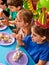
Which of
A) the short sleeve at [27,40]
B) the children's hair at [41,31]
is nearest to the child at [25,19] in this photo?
the short sleeve at [27,40]

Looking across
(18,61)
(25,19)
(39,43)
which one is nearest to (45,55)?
(39,43)

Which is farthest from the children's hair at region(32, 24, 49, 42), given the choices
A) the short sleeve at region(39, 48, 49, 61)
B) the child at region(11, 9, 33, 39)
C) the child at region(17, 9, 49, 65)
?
the child at region(11, 9, 33, 39)

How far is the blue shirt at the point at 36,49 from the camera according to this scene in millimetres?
1598

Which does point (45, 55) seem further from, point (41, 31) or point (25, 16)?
point (25, 16)

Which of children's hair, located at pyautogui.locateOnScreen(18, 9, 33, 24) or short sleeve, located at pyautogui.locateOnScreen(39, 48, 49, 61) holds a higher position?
children's hair, located at pyautogui.locateOnScreen(18, 9, 33, 24)

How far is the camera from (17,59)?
153 cm

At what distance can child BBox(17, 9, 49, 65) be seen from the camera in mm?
1578

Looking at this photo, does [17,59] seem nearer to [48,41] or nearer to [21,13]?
[48,41]

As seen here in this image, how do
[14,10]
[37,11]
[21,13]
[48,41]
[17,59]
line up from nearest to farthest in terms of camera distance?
[17,59], [48,41], [21,13], [14,10], [37,11]

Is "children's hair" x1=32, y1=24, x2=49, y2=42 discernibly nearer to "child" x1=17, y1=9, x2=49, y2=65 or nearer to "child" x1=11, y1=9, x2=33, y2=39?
"child" x1=17, y1=9, x2=49, y2=65

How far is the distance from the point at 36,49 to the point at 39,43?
91 millimetres

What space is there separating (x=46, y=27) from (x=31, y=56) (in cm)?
32

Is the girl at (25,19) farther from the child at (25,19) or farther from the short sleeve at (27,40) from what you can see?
the short sleeve at (27,40)

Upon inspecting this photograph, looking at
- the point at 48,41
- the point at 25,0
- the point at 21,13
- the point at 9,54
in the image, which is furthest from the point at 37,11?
the point at 9,54
